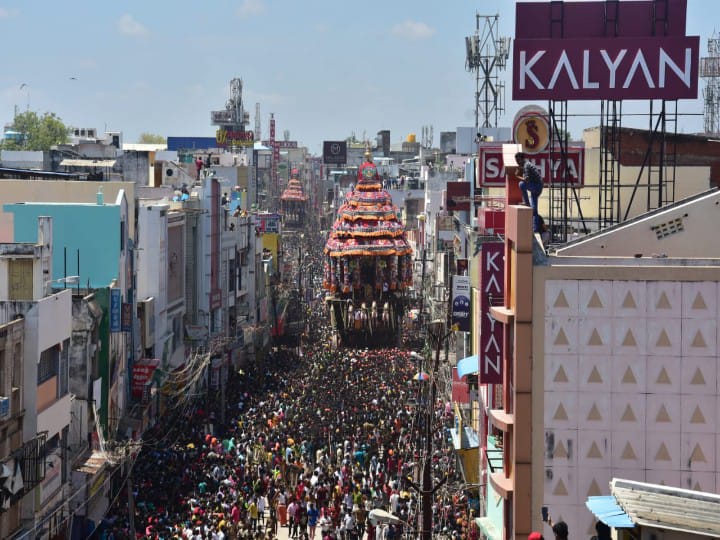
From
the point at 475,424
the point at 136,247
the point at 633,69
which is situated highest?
the point at 633,69

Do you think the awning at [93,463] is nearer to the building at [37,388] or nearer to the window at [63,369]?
the building at [37,388]

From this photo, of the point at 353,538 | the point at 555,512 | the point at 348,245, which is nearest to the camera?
the point at 555,512

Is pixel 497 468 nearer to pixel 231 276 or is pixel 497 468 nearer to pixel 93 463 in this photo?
pixel 93 463

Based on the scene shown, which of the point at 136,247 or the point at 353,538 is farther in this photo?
the point at 136,247

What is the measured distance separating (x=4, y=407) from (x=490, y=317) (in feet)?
31.2

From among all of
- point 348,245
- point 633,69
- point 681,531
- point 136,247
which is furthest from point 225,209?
point 681,531

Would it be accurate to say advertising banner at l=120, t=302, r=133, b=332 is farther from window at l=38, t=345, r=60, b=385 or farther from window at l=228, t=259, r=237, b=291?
window at l=228, t=259, r=237, b=291

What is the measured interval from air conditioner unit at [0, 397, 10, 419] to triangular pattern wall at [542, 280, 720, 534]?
11.5 m

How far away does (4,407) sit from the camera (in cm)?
2580

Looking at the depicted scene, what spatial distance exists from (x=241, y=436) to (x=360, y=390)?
9.18 m

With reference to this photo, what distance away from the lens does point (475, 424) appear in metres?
36.2

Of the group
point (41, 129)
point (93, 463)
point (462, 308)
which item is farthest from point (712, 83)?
point (41, 129)

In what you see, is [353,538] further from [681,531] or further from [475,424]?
[681,531]

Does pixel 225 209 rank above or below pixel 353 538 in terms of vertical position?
above
